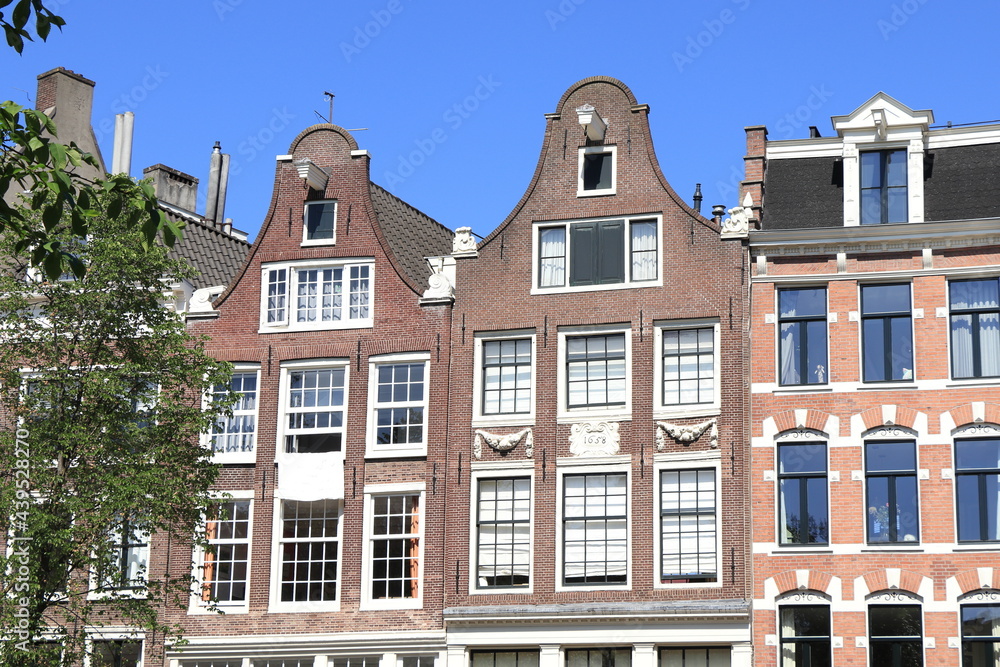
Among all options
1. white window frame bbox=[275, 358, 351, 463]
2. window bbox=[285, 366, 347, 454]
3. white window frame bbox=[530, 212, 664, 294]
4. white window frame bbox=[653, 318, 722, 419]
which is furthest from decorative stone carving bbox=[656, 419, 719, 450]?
window bbox=[285, 366, 347, 454]

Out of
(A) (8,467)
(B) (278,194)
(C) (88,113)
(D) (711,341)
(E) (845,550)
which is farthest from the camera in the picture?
(C) (88,113)

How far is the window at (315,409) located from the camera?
103 feet

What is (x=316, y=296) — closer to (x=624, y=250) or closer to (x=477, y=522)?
(x=477, y=522)

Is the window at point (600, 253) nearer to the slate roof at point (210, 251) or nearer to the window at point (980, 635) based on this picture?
the slate roof at point (210, 251)

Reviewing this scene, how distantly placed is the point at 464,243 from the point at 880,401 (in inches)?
358

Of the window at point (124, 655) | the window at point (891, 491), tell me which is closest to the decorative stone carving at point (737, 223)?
the window at point (891, 491)

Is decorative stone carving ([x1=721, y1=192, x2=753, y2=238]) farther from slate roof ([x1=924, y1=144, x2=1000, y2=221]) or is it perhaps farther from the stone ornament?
the stone ornament

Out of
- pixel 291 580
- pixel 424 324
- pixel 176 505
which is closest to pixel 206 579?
pixel 291 580

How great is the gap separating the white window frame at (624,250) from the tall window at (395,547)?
5130 millimetres

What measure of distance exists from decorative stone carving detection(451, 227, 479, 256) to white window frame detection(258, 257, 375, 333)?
1936 mm

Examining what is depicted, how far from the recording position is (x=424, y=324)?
Answer: 3142cm

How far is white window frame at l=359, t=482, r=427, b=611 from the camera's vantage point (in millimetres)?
30062

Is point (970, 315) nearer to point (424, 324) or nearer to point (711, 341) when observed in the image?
point (711, 341)

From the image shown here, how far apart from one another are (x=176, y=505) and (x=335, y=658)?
5333mm
